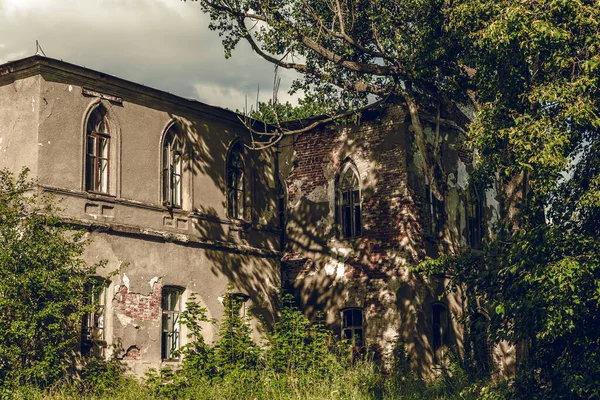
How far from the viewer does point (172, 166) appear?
62.6ft

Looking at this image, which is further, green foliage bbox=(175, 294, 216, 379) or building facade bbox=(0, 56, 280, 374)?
building facade bbox=(0, 56, 280, 374)

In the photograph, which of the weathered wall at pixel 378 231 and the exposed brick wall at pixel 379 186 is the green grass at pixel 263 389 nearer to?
the weathered wall at pixel 378 231

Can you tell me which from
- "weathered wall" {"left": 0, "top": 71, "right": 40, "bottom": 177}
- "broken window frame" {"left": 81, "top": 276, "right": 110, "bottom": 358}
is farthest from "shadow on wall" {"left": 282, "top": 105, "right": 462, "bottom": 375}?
"weathered wall" {"left": 0, "top": 71, "right": 40, "bottom": 177}

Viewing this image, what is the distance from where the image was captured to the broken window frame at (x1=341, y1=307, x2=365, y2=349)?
2003cm

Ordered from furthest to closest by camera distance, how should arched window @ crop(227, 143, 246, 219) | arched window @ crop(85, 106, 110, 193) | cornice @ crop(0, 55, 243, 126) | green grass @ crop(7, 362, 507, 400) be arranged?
arched window @ crop(227, 143, 246, 219), arched window @ crop(85, 106, 110, 193), cornice @ crop(0, 55, 243, 126), green grass @ crop(7, 362, 507, 400)

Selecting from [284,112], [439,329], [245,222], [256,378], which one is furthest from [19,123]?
[284,112]

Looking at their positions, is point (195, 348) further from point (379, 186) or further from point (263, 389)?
point (379, 186)

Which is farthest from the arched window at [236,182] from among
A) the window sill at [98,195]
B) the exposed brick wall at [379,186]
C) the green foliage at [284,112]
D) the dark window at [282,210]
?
the green foliage at [284,112]

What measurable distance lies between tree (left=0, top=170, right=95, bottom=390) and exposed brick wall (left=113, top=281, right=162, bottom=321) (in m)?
1.38

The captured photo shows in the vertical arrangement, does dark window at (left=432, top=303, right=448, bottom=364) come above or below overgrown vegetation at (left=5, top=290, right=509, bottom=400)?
above

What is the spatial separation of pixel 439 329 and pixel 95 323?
811cm

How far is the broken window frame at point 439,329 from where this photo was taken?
20109mm

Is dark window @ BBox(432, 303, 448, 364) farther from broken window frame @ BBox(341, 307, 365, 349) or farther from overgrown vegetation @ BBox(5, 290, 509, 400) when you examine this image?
broken window frame @ BBox(341, 307, 365, 349)

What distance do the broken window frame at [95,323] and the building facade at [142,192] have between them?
0.02 meters
